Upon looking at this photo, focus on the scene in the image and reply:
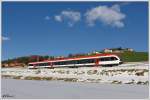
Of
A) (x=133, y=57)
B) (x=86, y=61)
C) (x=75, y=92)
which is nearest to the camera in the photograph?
(x=75, y=92)

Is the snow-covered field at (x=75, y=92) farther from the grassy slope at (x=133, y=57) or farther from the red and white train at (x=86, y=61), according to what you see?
the grassy slope at (x=133, y=57)

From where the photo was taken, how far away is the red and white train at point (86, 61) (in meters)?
52.8

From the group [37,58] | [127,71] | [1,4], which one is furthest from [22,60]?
Result: [1,4]

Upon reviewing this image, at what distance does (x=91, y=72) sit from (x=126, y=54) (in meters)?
39.1

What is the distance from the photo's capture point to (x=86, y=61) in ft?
190

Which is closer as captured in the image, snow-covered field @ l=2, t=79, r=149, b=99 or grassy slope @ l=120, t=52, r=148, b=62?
snow-covered field @ l=2, t=79, r=149, b=99

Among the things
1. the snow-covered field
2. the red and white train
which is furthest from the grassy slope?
the snow-covered field

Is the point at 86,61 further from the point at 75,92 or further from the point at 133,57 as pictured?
the point at 75,92

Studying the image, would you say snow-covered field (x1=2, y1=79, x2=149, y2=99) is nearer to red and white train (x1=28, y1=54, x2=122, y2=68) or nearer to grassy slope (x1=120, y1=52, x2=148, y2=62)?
red and white train (x1=28, y1=54, x2=122, y2=68)

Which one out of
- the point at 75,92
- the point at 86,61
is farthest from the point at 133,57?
the point at 75,92

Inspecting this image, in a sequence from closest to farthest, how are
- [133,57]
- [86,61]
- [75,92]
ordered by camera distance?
[75,92] < [86,61] < [133,57]

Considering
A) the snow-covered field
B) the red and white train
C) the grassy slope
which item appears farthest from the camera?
the grassy slope

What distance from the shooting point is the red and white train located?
52.8 metres

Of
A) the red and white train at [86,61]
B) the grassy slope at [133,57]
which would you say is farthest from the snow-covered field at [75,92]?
the grassy slope at [133,57]
